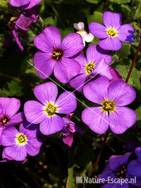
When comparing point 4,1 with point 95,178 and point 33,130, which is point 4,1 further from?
point 95,178

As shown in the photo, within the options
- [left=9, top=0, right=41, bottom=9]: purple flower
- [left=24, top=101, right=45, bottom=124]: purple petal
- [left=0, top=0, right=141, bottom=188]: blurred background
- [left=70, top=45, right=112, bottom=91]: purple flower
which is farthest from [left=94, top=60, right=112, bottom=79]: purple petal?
[left=9, top=0, right=41, bottom=9]: purple flower

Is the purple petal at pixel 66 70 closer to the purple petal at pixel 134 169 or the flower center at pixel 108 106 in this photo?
the flower center at pixel 108 106

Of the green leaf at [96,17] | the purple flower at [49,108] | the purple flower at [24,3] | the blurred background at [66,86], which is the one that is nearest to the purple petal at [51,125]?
the purple flower at [49,108]

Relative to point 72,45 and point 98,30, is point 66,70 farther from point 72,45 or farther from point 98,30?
point 98,30

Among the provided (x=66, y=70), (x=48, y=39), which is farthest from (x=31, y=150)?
(x=48, y=39)

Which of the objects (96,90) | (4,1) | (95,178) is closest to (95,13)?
(4,1)

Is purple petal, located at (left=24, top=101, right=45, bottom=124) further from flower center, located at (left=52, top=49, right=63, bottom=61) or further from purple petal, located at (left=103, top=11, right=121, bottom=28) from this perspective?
purple petal, located at (left=103, top=11, right=121, bottom=28)
